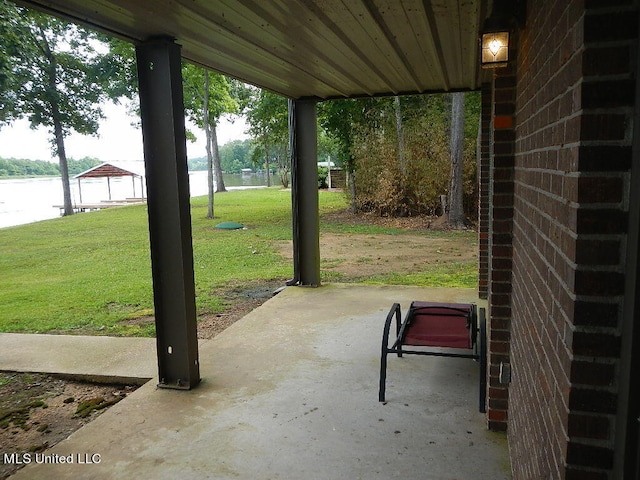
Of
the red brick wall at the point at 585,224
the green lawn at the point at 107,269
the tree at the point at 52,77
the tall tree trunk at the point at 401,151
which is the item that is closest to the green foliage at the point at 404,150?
the tall tree trunk at the point at 401,151

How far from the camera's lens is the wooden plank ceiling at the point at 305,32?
9.87ft

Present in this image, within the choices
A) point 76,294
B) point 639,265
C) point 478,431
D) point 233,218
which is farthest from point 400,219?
point 639,265

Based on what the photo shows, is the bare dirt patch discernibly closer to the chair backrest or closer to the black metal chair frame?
the black metal chair frame

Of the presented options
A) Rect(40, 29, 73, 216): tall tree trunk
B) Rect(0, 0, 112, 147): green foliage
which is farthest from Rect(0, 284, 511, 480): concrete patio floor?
Rect(40, 29, 73, 216): tall tree trunk

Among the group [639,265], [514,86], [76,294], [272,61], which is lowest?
[76,294]

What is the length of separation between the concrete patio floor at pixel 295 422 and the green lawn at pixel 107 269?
199 centimetres

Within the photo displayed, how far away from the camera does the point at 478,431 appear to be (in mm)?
3336

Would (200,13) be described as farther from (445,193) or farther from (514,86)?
(445,193)

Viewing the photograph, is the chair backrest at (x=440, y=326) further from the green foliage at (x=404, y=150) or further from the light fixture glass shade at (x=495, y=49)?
the green foliage at (x=404, y=150)

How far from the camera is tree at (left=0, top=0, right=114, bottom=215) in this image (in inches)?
815

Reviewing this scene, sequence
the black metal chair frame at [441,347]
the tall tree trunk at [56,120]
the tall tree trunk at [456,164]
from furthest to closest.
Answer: the tall tree trunk at [56,120] < the tall tree trunk at [456,164] < the black metal chair frame at [441,347]

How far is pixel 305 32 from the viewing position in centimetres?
356

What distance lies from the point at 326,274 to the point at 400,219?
762 cm

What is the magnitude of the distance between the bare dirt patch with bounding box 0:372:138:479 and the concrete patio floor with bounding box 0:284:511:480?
0.21 m
